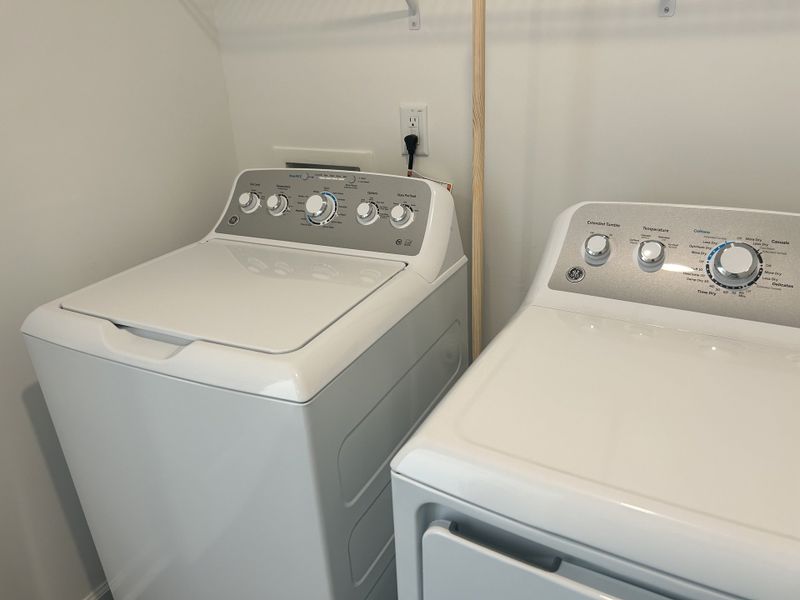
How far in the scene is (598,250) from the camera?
1060 millimetres

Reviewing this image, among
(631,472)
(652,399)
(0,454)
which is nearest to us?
(631,472)

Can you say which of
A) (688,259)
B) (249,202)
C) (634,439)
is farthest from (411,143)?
(634,439)

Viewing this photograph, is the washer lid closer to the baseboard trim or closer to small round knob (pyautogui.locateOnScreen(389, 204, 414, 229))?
small round knob (pyautogui.locateOnScreen(389, 204, 414, 229))

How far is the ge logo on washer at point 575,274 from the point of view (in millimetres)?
1067

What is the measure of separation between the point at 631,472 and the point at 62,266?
123 centimetres

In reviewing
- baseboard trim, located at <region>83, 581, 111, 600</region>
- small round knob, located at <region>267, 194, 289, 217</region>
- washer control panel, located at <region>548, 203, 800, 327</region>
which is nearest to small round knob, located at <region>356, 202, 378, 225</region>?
small round knob, located at <region>267, 194, 289, 217</region>

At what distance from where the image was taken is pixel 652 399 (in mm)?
780

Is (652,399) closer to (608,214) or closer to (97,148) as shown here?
(608,214)

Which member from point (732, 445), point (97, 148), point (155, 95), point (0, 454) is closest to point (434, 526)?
point (732, 445)

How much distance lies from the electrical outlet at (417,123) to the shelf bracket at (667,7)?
532 mm

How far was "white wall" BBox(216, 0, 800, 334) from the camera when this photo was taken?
115cm

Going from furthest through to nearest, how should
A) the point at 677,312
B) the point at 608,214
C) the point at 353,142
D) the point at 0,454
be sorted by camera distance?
the point at 353,142 < the point at 0,454 < the point at 608,214 < the point at 677,312

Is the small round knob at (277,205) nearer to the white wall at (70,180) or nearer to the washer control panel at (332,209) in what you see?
the washer control panel at (332,209)

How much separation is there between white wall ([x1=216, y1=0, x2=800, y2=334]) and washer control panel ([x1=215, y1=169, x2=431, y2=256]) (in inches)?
9.9
